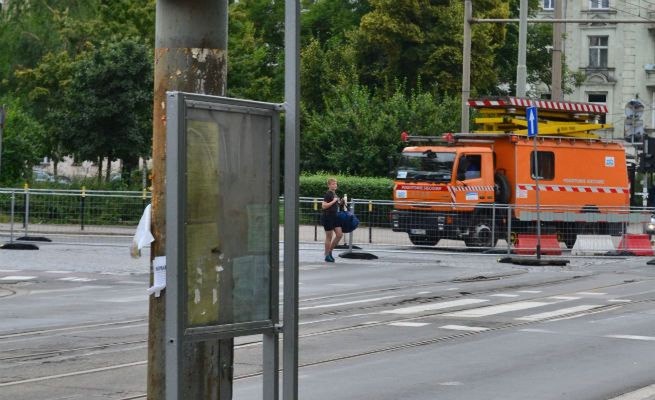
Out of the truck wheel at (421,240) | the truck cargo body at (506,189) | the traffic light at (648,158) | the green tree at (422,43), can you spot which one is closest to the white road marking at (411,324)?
the truck cargo body at (506,189)

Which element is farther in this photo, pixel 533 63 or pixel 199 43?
pixel 533 63

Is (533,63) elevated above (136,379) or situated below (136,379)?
above

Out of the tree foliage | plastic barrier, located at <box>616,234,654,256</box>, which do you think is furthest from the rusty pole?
the tree foliage

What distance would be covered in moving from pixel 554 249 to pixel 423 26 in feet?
87.4

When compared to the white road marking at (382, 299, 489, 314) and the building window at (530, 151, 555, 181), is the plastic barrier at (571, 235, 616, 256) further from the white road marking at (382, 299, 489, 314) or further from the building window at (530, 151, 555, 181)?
the white road marking at (382, 299, 489, 314)

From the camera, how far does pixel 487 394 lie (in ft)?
33.5

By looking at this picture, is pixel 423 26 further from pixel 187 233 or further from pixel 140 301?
pixel 187 233

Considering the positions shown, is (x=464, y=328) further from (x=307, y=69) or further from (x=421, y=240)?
(x=307, y=69)

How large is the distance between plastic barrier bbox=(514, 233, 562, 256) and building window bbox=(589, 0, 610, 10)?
44856 millimetres

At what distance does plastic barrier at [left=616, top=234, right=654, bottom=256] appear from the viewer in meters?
28.6

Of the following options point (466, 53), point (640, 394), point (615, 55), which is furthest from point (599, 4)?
point (640, 394)

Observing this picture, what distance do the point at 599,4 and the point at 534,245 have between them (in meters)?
45.5

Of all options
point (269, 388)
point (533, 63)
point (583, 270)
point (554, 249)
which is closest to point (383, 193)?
point (554, 249)

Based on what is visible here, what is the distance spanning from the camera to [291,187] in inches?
213
